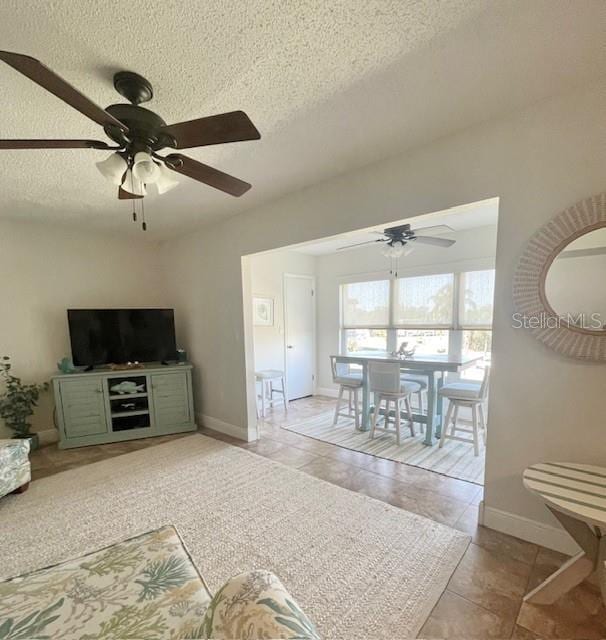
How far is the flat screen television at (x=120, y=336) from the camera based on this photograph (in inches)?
140

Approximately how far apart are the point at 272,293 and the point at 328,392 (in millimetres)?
2034

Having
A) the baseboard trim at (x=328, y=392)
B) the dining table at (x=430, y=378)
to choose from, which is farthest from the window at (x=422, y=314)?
the baseboard trim at (x=328, y=392)

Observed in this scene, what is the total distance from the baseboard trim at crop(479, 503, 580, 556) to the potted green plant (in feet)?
13.6

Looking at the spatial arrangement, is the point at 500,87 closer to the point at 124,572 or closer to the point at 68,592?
the point at 124,572

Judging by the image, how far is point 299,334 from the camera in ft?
17.3

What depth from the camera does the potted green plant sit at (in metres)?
3.20

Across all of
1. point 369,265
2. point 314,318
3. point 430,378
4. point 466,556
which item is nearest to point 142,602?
point 466,556

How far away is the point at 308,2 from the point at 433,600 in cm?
254

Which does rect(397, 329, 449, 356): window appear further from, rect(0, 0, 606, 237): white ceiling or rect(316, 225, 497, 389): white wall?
rect(0, 0, 606, 237): white ceiling

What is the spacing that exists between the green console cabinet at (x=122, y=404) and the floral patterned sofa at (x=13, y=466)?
0.91 m

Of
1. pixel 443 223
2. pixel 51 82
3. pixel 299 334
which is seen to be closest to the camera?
pixel 51 82

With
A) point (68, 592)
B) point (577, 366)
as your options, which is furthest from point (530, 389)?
point (68, 592)

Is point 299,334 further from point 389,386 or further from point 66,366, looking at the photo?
point 66,366

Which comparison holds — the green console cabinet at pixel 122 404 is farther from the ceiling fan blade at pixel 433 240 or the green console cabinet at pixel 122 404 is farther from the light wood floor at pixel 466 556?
the ceiling fan blade at pixel 433 240
